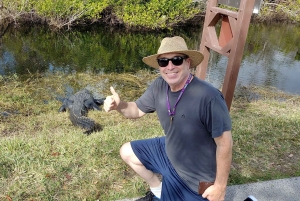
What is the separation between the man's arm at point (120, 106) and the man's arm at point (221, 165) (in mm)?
794

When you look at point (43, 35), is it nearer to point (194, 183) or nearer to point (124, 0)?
point (124, 0)

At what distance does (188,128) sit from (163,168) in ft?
1.54

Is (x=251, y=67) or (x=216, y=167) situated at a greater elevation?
(x=216, y=167)

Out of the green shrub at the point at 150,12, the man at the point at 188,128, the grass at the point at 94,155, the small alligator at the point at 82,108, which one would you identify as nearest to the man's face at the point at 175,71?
the man at the point at 188,128

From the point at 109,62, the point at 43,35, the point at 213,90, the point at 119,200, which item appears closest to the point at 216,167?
the point at 213,90

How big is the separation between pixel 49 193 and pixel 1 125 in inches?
111

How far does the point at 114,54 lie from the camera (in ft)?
38.2

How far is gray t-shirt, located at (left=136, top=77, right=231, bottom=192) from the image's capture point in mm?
1796

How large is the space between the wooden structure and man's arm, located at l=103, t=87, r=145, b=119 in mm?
1613

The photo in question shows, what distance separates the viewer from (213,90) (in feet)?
6.06

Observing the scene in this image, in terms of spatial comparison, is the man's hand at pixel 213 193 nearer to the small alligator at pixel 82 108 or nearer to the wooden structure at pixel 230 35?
→ the wooden structure at pixel 230 35

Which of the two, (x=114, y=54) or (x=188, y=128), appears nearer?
(x=188, y=128)

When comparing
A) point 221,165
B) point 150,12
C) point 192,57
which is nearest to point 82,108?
point 192,57

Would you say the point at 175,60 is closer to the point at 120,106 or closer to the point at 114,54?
the point at 120,106
